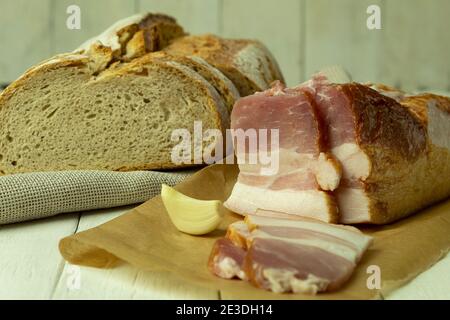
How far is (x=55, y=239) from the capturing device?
2.15 m

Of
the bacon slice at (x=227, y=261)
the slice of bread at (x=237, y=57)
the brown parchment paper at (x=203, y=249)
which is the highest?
the slice of bread at (x=237, y=57)

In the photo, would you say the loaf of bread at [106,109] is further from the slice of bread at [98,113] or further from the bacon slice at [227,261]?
the bacon slice at [227,261]

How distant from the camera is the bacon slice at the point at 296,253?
1.68 meters

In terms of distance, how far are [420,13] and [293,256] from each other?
370 cm

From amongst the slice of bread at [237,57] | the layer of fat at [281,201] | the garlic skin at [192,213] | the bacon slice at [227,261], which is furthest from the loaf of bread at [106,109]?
the bacon slice at [227,261]

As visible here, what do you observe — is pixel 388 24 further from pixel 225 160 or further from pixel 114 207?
pixel 114 207

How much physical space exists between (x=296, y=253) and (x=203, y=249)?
340mm

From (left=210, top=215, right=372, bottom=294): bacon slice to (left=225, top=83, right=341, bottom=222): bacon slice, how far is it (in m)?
0.22

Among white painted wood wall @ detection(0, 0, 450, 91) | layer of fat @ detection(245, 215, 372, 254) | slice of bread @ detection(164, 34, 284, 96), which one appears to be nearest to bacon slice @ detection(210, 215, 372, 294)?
layer of fat @ detection(245, 215, 372, 254)

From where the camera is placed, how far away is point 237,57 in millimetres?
3188

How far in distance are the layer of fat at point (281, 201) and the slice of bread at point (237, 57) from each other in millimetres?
815

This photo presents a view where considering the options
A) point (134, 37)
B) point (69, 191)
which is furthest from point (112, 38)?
point (69, 191)

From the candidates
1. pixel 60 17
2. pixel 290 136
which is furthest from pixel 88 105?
pixel 60 17

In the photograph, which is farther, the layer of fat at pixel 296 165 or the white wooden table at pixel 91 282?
the layer of fat at pixel 296 165
